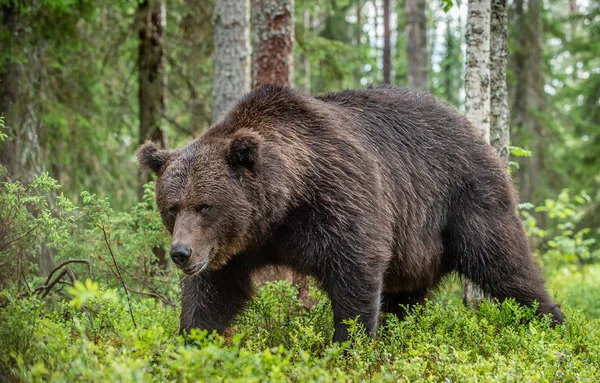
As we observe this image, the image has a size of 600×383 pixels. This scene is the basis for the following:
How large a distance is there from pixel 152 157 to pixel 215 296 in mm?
1232

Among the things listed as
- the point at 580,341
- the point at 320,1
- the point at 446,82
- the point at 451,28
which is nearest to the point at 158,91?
the point at 320,1

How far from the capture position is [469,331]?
5.22m

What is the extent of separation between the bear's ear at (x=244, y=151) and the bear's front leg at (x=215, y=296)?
89cm

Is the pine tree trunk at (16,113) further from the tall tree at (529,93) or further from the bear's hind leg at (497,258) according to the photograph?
the tall tree at (529,93)

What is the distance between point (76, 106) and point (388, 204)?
738cm

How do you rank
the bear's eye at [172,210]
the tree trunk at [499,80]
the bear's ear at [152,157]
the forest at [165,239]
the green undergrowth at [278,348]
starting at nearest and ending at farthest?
the green undergrowth at [278,348] → the forest at [165,239] → the bear's eye at [172,210] → the bear's ear at [152,157] → the tree trunk at [499,80]

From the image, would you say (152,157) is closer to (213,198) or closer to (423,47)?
(213,198)

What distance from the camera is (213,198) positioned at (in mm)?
4824

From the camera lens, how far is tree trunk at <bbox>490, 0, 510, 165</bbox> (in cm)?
778

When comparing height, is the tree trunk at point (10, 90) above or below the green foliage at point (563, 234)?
above

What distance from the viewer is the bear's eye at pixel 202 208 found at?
4789 millimetres

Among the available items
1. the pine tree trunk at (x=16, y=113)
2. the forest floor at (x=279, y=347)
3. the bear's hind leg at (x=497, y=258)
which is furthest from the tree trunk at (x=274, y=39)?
the pine tree trunk at (x=16, y=113)

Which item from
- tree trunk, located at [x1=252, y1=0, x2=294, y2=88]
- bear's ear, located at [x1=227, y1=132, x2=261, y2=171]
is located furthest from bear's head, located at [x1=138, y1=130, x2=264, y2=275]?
tree trunk, located at [x1=252, y1=0, x2=294, y2=88]

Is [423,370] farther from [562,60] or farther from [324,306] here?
[562,60]
